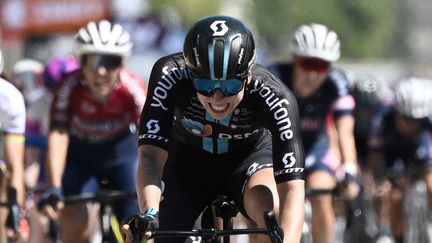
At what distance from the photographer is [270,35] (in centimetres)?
9819

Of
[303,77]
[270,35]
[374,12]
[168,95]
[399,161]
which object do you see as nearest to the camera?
[168,95]

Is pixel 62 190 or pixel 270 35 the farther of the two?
pixel 270 35

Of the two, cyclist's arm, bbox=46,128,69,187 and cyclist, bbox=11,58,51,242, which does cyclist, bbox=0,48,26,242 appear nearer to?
cyclist's arm, bbox=46,128,69,187

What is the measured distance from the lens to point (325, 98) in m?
11.7

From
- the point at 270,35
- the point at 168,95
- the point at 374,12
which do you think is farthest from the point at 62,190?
the point at 374,12

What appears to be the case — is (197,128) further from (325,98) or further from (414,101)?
(414,101)

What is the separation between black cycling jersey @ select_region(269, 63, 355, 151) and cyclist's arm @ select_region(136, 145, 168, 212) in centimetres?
431

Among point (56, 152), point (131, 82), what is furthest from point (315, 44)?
point (56, 152)

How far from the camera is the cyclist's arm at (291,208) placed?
7.02 m

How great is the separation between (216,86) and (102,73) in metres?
3.69

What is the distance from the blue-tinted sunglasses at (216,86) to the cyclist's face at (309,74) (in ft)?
14.9

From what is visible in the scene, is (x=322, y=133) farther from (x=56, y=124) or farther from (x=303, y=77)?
(x=56, y=124)

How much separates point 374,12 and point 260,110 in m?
98.3

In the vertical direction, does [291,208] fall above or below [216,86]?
below
